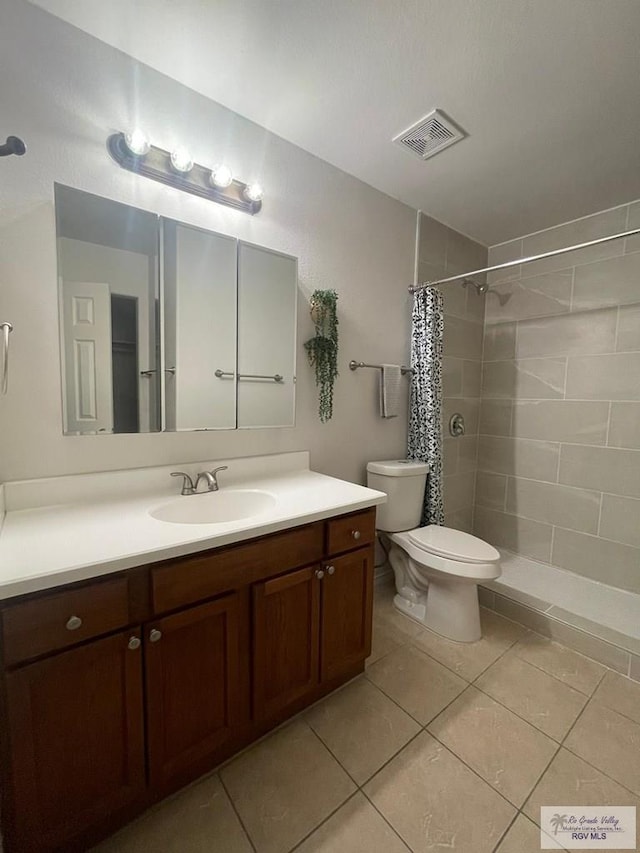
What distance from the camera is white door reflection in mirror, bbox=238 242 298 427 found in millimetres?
1550

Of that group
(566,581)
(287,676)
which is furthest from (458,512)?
(287,676)

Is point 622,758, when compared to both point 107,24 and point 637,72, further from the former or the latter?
point 107,24

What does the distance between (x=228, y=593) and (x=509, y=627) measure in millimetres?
1666

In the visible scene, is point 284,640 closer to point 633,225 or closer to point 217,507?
point 217,507

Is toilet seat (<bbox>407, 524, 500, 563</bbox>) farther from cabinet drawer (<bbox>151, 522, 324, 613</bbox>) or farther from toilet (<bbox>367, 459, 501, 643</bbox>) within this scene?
cabinet drawer (<bbox>151, 522, 324, 613</bbox>)

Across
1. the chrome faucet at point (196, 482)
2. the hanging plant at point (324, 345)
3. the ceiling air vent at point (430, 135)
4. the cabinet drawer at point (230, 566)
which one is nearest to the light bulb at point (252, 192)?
the hanging plant at point (324, 345)

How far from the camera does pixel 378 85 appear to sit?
1312 mm

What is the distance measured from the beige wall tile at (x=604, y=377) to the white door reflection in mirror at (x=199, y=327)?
6.82ft

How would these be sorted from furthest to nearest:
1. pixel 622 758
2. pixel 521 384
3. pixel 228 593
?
pixel 521 384, pixel 622 758, pixel 228 593

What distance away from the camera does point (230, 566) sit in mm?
1034

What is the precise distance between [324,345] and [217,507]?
90 cm

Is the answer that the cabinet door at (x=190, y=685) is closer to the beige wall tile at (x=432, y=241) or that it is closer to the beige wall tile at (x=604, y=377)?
the beige wall tile at (x=432, y=241)

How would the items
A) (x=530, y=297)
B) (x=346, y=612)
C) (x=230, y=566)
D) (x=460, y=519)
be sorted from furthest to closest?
(x=460, y=519) → (x=530, y=297) → (x=346, y=612) → (x=230, y=566)

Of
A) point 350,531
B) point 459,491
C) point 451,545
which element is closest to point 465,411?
point 459,491
